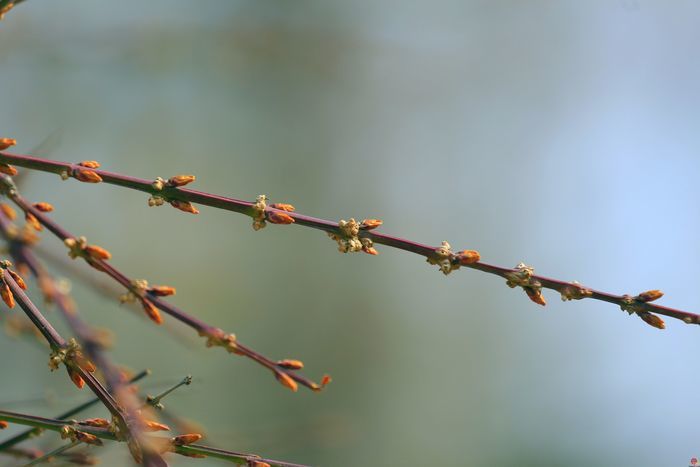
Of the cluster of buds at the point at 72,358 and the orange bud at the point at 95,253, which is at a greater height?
the orange bud at the point at 95,253

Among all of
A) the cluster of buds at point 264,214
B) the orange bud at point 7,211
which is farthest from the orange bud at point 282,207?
the orange bud at point 7,211

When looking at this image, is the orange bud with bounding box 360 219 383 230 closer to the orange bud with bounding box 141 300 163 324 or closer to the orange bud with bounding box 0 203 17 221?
the orange bud with bounding box 141 300 163 324

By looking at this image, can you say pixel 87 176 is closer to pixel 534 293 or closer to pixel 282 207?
pixel 282 207

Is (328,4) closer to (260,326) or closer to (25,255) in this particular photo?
(260,326)

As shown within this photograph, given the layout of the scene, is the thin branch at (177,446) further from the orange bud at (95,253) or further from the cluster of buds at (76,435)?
the orange bud at (95,253)

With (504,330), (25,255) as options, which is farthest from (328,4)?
(25,255)

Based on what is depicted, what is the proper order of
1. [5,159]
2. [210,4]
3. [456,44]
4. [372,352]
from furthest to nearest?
[456,44]
[372,352]
[210,4]
[5,159]
